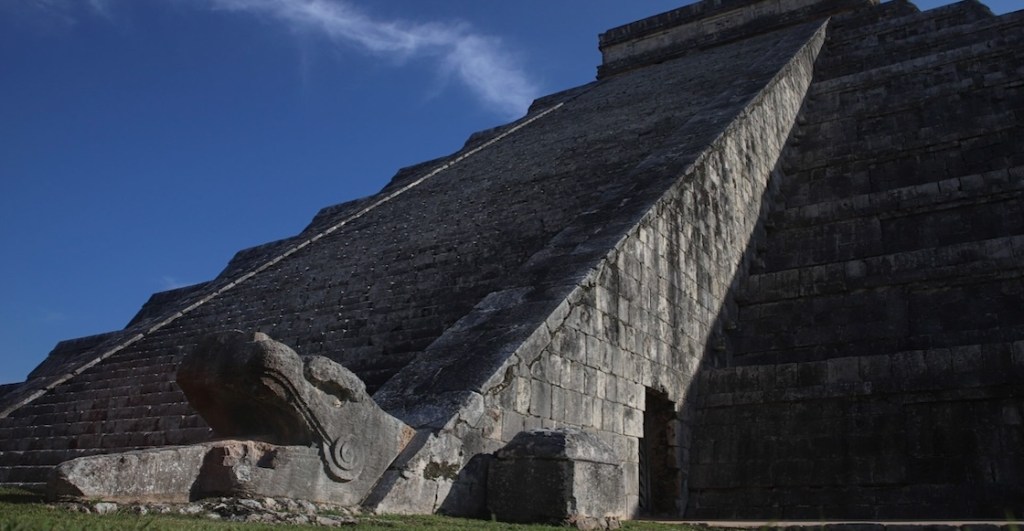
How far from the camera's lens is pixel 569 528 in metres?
4.87

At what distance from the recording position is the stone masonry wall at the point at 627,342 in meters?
5.47

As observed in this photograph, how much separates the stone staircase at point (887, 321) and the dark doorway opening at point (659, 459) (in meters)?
0.26

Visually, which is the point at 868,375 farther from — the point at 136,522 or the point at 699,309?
the point at 136,522

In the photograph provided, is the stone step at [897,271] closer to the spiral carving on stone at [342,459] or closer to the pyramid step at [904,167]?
the pyramid step at [904,167]

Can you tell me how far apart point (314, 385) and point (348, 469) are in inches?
21.6

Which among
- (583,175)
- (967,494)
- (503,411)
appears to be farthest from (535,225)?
(967,494)

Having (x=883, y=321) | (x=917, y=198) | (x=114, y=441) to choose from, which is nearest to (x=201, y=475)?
(x=114, y=441)

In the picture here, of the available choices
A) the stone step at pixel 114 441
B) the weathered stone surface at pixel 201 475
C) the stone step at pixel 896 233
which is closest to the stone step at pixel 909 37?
the stone step at pixel 896 233

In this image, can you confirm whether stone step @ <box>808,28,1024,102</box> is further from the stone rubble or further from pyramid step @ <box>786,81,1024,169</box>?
the stone rubble

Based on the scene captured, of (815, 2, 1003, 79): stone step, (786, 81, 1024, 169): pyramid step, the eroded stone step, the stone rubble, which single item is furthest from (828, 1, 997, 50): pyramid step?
the stone rubble

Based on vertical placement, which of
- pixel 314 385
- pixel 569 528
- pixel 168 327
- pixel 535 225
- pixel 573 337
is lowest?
pixel 569 528

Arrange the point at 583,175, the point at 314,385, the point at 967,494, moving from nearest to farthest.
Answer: the point at 314,385, the point at 967,494, the point at 583,175

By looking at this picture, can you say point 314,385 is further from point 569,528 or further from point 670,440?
point 670,440

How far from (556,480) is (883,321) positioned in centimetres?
508
